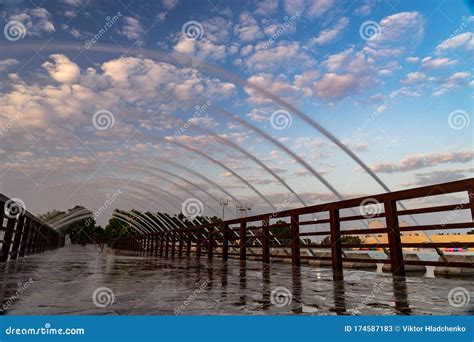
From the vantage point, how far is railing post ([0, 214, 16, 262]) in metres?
7.86

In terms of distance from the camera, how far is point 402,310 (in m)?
2.59

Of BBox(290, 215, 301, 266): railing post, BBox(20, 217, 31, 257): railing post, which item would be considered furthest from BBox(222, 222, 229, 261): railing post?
BBox(20, 217, 31, 257): railing post

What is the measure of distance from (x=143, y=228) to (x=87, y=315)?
59778 mm
